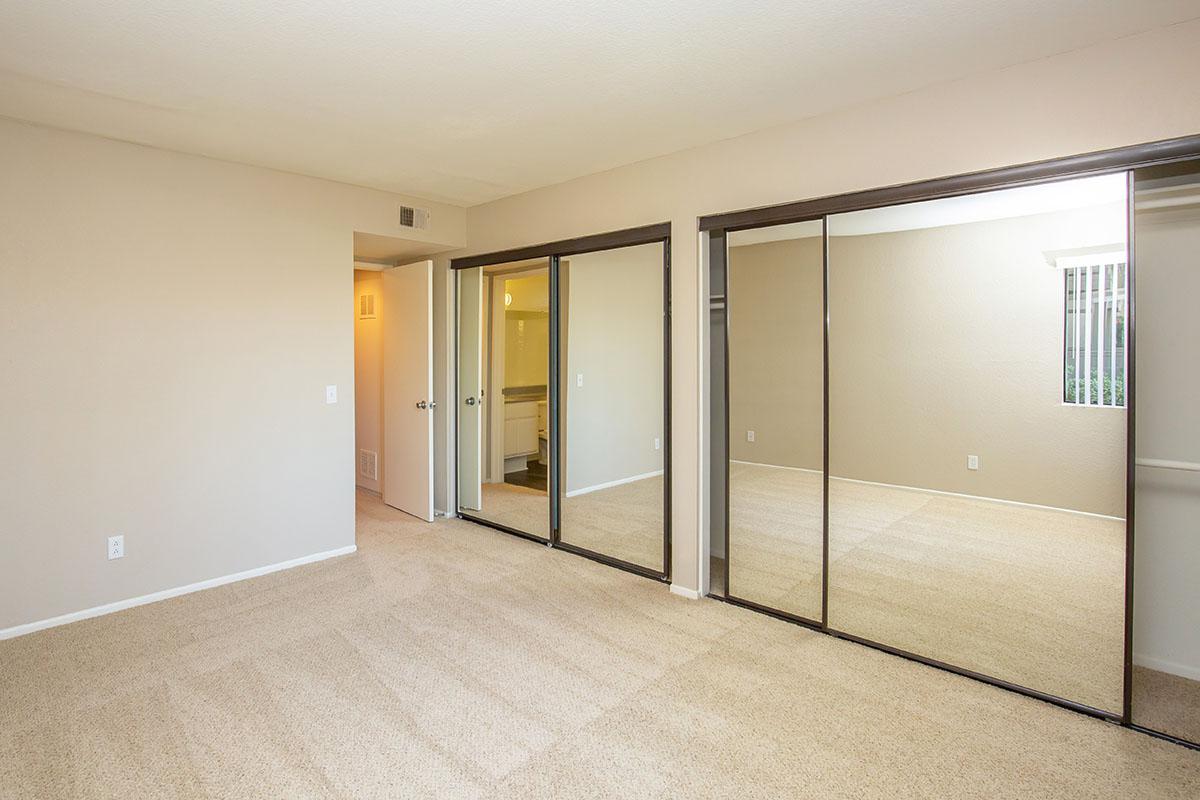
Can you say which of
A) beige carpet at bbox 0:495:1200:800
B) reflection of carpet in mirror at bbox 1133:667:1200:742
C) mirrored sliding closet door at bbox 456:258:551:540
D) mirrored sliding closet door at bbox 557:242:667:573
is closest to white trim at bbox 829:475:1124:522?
reflection of carpet in mirror at bbox 1133:667:1200:742

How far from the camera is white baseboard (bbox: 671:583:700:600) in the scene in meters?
3.55

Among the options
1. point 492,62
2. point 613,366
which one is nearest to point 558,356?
point 613,366

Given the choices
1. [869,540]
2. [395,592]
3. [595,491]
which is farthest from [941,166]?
[395,592]

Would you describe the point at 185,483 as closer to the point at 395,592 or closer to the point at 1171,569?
the point at 395,592

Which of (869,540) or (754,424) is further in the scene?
(754,424)

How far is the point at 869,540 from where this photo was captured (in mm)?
3195

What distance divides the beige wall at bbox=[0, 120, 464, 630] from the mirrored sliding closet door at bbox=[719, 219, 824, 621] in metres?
2.71

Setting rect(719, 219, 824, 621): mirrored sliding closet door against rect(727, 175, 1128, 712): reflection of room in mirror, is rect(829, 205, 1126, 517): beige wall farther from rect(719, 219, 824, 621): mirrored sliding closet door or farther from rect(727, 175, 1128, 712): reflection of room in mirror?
rect(719, 219, 824, 621): mirrored sliding closet door

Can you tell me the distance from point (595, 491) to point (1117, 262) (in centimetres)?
305

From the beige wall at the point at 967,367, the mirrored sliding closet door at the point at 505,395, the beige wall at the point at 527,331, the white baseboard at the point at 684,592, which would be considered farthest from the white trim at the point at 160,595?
the beige wall at the point at 967,367

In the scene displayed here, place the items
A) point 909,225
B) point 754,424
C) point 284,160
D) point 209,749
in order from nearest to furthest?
1. point 209,749
2. point 909,225
3. point 754,424
4. point 284,160

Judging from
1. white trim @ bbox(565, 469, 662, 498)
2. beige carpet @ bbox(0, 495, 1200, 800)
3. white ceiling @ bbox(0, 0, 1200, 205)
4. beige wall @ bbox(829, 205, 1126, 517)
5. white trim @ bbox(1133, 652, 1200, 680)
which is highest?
white ceiling @ bbox(0, 0, 1200, 205)

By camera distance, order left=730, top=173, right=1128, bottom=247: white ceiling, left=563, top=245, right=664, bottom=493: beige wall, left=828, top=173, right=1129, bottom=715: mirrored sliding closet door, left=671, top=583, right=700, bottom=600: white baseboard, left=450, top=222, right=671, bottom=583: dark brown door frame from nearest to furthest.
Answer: left=730, top=173, right=1128, bottom=247: white ceiling < left=828, top=173, right=1129, bottom=715: mirrored sliding closet door < left=671, top=583, right=700, bottom=600: white baseboard < left=450, top=222, right=671, bottom=583: dark brown door frame < left=563, top=245, right=664, bottom=493: beige wall

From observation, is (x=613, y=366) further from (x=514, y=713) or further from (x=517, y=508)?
(x=514, y=713)
